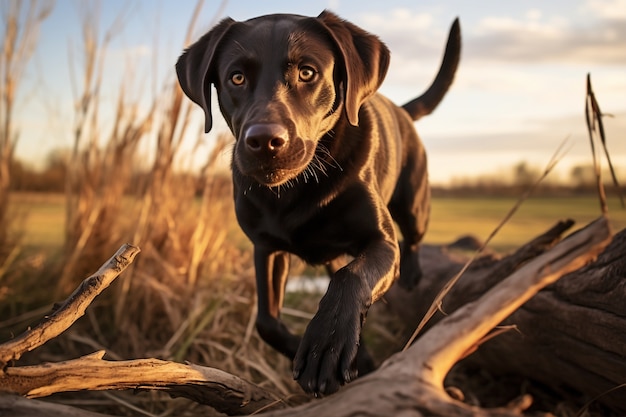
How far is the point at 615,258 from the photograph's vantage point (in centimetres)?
280

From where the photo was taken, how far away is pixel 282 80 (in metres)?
2.53

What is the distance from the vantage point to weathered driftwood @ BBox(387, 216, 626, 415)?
2.77 meters

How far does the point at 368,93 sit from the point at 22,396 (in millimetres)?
1715

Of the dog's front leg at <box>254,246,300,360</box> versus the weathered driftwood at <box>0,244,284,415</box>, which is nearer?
the weathered driftwood at <box>0,244,284,415</box>

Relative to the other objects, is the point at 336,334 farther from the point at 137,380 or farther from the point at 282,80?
the point at 282,80

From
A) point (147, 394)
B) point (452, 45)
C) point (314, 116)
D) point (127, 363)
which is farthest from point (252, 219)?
point (452, 45)

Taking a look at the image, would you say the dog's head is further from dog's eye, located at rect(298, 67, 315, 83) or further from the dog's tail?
the dog's tail

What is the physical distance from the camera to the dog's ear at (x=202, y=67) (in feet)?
9.15

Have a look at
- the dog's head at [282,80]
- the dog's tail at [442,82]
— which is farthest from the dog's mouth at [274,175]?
the dog's tail at [442,82]

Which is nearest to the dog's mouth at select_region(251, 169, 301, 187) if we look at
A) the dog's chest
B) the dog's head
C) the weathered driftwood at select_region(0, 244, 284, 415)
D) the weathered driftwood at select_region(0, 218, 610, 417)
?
the dog's head

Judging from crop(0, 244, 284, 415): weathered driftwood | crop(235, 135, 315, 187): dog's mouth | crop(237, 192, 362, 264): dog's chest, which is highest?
crop(235, 135, 315, 187): dog's mouth

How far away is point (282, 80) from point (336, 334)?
1029 mm

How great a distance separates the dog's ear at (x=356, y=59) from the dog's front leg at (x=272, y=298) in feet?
2.81

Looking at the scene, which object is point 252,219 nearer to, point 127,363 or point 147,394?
point 127,363
